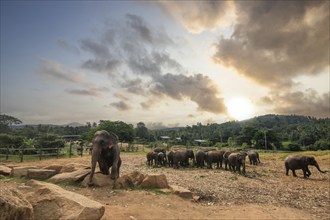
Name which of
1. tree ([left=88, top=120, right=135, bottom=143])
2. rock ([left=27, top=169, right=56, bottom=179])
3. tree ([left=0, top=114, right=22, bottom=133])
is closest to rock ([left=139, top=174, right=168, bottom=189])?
rock ([left=27, top=169, right=56, bottom=179])

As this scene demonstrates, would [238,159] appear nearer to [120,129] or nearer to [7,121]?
[120,129]

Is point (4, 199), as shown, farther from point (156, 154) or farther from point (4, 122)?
point (4, 122)

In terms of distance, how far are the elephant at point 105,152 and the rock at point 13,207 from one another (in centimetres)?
724

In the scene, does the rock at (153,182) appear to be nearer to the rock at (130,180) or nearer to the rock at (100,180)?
the rock at (130,180)

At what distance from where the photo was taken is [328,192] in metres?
19.9

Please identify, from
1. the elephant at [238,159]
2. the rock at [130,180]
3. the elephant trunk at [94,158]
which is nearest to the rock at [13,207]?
the elephant trunk at [94,158]

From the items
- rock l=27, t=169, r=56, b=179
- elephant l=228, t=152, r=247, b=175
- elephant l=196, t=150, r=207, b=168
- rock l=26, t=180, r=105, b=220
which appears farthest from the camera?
elephant l=196, t=150, r=207, b=168

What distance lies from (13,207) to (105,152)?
31.2 ft

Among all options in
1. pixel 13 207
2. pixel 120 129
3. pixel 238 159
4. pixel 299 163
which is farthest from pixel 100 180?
pixel 120 129

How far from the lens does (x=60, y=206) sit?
8266mm

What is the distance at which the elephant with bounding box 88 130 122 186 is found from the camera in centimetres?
1466

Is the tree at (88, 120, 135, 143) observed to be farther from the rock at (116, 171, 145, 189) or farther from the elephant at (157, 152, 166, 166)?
the rock at (116, 171, 145, 189)

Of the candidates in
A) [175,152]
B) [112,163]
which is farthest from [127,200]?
[175,152]

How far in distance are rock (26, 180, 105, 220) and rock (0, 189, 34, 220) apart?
1.23 metres
